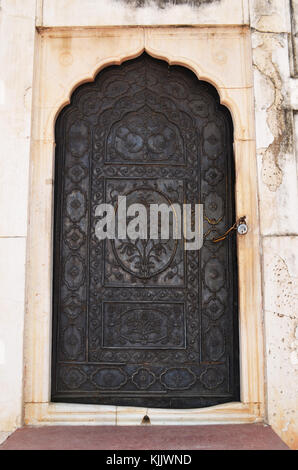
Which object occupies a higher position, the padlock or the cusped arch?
the cusped arch

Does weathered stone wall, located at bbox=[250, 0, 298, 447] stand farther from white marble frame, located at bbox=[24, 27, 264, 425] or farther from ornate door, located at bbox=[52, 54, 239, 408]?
ornate door, located at bbox=[52, 54, 239, 408]

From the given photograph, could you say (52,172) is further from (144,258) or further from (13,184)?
(144,258)

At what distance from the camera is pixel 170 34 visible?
167 inches

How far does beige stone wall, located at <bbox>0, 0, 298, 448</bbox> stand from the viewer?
3773 mm

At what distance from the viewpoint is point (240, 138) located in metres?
4.13

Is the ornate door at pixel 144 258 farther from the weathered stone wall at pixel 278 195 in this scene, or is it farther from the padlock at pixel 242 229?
the weathered stone wall at pixel 278 195

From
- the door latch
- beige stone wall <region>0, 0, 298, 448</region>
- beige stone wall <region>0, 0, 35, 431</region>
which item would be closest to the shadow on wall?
beige stone wall <region>0, 0, 298, 448</region>

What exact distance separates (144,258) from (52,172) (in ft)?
3.51

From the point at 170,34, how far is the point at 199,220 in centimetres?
164

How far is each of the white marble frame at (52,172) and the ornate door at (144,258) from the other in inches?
5.2

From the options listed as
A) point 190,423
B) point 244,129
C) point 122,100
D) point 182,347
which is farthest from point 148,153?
point 190,423

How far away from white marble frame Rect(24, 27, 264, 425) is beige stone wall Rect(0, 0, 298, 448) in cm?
8

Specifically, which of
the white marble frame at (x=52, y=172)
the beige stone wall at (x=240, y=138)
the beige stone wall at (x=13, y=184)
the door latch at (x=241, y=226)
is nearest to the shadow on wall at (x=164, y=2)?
the beige stone wall at (x=240, y=138)
